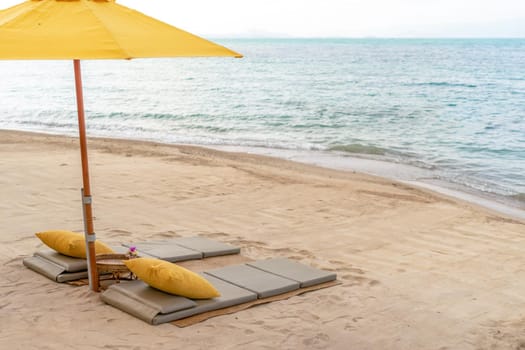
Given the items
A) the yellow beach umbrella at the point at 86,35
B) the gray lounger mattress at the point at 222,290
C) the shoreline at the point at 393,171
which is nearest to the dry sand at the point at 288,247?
the gray lounger mattress at the point at 222,290

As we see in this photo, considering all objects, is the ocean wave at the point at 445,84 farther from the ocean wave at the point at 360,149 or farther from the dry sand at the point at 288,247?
the dry sand at the point at 288,247

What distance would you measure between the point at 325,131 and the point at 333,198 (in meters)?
10.9

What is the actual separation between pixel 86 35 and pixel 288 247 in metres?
3.53

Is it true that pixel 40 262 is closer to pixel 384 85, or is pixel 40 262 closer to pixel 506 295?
pixel 506 295

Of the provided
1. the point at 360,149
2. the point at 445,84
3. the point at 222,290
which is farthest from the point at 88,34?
the point at 445,84

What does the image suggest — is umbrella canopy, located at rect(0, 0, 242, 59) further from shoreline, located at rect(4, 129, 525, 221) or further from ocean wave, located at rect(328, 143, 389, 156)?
ocean wave, located at rect(328, 143, 389, 156)

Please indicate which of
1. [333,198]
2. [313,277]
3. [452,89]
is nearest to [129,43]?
[313,277]

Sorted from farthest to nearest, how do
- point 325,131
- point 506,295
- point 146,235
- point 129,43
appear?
point 325,131 → point 146,235 → point 506,295 → point 129,43

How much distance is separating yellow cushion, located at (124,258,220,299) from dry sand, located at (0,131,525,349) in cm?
25

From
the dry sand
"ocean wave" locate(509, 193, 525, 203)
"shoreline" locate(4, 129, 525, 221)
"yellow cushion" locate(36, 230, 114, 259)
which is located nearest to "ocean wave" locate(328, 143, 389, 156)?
"shoreline" locate(4, 129, 525, 221)

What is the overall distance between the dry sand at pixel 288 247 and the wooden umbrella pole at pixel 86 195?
0.17 meters

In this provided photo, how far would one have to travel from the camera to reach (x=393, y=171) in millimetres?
13180

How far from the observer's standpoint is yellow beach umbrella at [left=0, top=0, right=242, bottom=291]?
3828mm

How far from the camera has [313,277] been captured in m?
5.52
